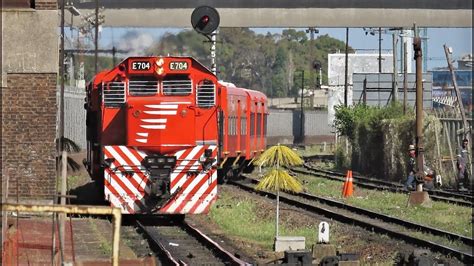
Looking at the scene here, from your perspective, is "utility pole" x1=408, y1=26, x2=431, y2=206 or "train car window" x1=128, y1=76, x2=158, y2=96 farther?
"utility pole" x1=408, y1=26, x2=431, y2=206

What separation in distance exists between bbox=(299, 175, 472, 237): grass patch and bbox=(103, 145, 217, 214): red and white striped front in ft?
15.0

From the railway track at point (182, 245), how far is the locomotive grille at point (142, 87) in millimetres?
2459

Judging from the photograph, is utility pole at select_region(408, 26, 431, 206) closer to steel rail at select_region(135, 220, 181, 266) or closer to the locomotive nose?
the locomotive nose

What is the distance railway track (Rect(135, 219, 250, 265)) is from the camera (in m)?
14.8

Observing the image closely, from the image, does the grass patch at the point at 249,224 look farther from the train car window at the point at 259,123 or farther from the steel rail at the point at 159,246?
the train car window at the point at 259,123

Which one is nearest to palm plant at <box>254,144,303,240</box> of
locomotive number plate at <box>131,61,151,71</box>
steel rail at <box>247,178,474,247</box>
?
steel rail at <box>247,178,474,247</box>

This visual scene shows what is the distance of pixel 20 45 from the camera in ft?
62.7

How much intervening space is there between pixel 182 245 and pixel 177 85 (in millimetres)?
3970

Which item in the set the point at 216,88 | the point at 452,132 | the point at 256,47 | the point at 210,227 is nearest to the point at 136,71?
the point at 216,88

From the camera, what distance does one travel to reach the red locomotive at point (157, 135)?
62.0 feet

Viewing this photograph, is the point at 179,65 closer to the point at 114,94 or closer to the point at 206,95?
the point at 206,95

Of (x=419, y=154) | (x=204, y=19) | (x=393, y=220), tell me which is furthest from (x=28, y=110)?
(x=419, y=154)

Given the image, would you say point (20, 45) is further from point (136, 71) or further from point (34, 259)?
point (34, 259)

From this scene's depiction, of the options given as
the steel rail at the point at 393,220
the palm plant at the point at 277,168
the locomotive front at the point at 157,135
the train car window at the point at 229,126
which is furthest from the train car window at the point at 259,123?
the palm plant at the point at 277,168
